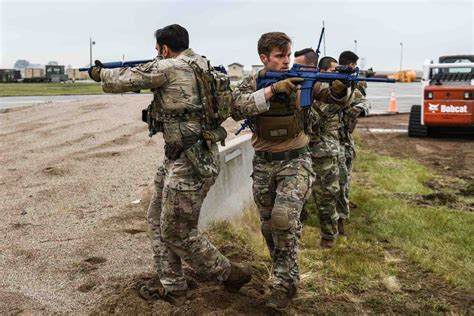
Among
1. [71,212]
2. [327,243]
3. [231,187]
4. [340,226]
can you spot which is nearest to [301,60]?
[231,187]

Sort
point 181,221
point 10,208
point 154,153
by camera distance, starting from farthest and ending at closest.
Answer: point 154,153, point 10,208, point 181,221

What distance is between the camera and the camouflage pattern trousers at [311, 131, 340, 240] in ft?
20.3

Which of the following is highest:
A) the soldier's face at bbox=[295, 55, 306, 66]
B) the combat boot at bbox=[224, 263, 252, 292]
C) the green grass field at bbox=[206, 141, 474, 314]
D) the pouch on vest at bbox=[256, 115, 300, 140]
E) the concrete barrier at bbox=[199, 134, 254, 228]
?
the soldier's face at bbox=[295, 55, 306, 66]

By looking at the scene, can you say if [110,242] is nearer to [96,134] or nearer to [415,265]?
[415,265]

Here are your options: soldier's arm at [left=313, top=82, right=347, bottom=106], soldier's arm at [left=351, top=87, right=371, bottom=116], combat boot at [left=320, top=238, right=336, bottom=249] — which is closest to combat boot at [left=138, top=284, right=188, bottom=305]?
soldier's arm at [left=313, top=82, right=347, bottom=106]

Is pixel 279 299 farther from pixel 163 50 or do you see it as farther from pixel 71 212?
pixel 71 212

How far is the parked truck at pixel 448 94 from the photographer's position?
13.9m

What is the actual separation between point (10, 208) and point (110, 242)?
1.73 metres

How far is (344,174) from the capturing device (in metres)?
6.75

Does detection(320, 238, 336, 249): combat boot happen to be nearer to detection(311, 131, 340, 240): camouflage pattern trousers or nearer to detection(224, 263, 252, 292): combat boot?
detection(311, 131, 340, 240): camouflage pattern trousers

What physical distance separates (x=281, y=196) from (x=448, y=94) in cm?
1089

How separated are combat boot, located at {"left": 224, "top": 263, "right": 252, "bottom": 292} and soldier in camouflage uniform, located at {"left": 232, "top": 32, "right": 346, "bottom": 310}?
23cm

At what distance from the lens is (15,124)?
13.5m

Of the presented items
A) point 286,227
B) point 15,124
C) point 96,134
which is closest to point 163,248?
point 286,227
